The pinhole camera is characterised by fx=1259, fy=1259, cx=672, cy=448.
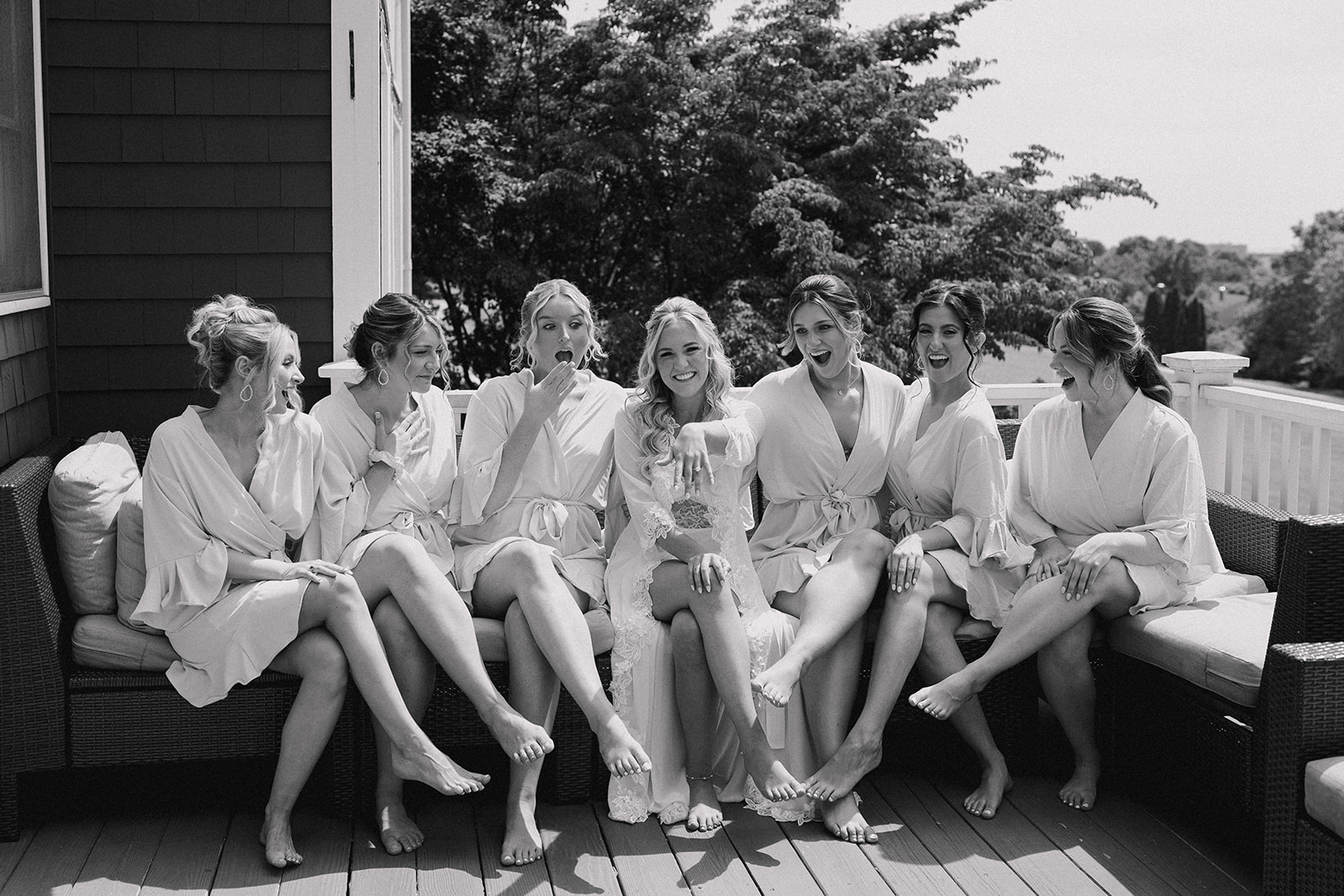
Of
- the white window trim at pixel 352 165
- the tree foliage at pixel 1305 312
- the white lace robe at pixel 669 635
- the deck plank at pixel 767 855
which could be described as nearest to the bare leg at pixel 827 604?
the white lace robe at pixel 669 635

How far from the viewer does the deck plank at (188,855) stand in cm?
254

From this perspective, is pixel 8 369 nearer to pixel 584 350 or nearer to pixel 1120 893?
pixel 584 350

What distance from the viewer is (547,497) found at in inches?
127

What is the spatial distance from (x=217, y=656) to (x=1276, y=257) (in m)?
41.4

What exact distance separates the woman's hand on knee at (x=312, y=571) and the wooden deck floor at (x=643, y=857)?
1.91 ft

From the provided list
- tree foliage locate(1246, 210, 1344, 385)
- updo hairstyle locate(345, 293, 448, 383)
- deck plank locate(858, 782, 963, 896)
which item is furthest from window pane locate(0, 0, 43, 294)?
tree foliage locate(1246, 210, 1344, 385)

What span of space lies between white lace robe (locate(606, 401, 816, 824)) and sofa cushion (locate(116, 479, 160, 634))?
1075mm

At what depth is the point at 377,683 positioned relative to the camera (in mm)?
2707

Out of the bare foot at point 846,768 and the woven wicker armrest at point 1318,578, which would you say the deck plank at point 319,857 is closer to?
the bare foot at point 846,768

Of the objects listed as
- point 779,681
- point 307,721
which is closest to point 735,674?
point 779,681

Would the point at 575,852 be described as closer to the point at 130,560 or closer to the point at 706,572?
the point at 706,572

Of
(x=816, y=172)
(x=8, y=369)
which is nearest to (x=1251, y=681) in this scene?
(x=8, y=369)

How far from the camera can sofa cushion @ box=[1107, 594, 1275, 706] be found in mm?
2639

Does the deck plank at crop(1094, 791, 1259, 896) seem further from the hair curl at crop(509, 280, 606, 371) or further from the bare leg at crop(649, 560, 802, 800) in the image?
the hair curl at crop(509, 280, 606, 371)
